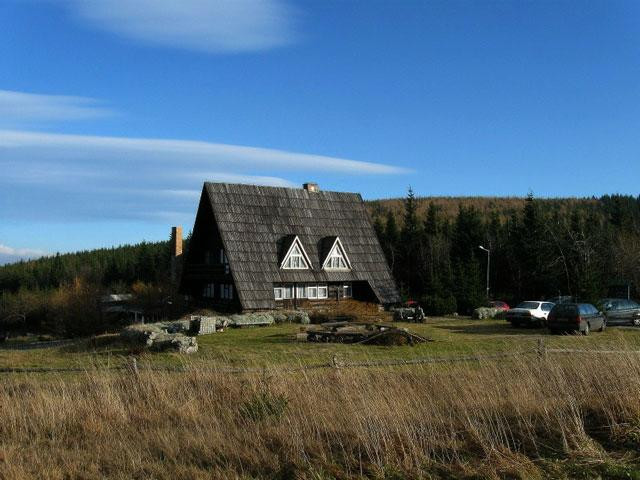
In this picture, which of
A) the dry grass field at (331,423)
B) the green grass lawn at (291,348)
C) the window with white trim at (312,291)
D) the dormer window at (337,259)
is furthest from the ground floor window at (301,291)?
the dry grass field at (331,423)

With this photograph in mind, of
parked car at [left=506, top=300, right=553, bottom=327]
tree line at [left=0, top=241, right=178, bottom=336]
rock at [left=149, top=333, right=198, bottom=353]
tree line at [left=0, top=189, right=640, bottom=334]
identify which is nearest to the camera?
rock at [left=149, top=333, right=198, bottom=353]

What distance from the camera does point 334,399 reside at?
971 centimetres

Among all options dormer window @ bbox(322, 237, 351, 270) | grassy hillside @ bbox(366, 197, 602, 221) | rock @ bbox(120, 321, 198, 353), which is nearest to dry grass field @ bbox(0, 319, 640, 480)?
rock @ bbox(120, 321, 198, 353)

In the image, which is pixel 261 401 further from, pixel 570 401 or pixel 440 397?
pixel 570 401

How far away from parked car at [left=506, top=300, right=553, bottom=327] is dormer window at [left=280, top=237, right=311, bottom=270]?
14357mm

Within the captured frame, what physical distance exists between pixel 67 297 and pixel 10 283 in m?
77.5

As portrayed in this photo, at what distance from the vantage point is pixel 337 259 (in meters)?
45.0

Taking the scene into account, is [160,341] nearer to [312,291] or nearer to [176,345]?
[176,345]

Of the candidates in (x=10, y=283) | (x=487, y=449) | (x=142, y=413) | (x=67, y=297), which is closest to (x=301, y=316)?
(x=67, y=297)

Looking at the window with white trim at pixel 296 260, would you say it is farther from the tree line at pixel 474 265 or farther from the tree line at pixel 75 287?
the tree line at pixel 75 287

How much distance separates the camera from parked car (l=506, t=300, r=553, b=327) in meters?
33.3

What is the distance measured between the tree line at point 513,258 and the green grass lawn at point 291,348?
845 cm

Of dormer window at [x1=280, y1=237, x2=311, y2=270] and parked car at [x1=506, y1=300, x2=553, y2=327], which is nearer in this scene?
parked car at [x1=506, y1=300, x2=553, y2=327]

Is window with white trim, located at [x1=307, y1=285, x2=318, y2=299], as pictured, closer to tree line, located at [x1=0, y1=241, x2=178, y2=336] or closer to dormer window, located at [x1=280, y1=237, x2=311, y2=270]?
dormer window, located at [x1=280, y1=237, x2=311, y2=270]
